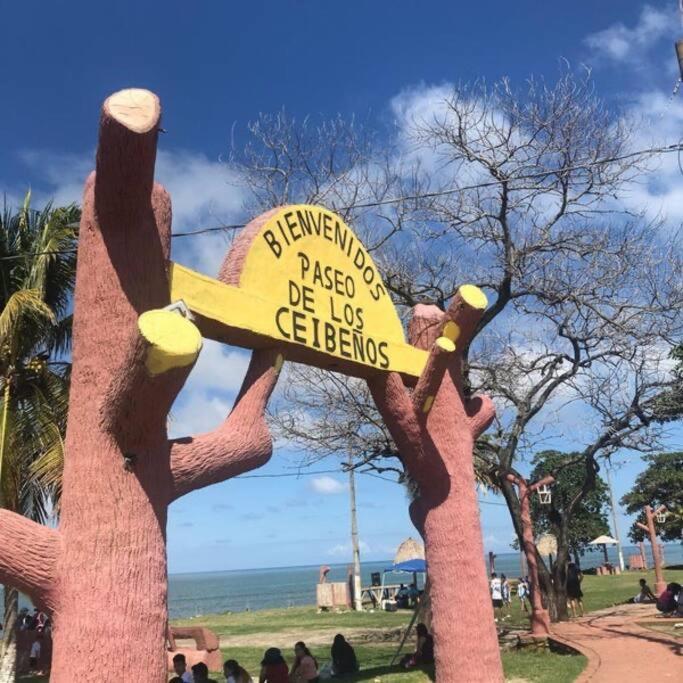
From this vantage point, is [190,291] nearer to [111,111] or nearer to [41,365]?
[111,111]

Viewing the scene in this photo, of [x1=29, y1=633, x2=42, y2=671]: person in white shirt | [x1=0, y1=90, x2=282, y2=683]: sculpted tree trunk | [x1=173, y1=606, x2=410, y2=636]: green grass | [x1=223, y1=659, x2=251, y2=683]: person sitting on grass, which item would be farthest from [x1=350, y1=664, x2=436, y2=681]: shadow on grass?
[x1=173, y1=606, x2=410, y2=636]: green grass

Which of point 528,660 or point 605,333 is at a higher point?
point 605,333

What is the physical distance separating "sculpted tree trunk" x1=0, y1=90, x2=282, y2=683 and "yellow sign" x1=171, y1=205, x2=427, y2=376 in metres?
0.53

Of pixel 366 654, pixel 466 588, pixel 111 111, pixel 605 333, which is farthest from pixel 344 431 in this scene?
pixel 111 111

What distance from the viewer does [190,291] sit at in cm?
495

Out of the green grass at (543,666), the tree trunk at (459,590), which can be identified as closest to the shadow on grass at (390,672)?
the green grass at (543,666)

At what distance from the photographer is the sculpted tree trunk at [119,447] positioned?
383 cm

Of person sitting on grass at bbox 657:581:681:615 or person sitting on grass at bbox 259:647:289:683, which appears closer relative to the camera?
person sitting on grass at bbox 259:647:289:683

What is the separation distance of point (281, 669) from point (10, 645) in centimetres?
348

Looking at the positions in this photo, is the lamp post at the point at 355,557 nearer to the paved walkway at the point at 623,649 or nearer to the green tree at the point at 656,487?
the paved walkway at the point at 623,649

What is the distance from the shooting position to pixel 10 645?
8750 mm

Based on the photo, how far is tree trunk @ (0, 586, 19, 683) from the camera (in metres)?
8.64

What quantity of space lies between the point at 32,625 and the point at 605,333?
12.9 meters

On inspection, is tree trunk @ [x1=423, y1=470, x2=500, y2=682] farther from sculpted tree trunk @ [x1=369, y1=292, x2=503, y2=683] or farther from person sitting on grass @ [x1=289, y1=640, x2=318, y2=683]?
person sitting on grass @ [x1=289, y1=640, x2=318, y2=683]
